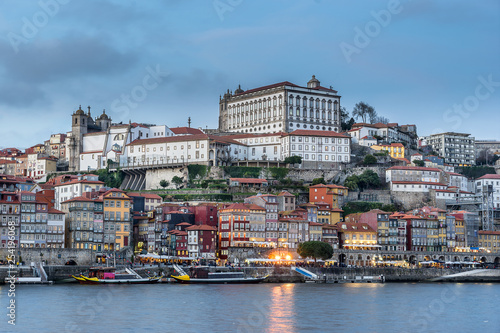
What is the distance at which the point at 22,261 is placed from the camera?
7219 cm

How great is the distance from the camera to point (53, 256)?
7344cm

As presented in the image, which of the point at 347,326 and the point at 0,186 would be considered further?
the point at 0,186

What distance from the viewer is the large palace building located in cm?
12062

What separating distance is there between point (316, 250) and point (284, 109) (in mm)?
42478

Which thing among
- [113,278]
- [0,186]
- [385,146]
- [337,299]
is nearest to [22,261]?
[113,278]

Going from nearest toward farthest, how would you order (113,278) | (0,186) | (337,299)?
1. (337,299)
2. (113,278)
3. (0,186)

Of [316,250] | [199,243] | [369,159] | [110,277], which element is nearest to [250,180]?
[369,159]

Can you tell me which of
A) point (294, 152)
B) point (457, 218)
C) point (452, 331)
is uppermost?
point (294, 152)

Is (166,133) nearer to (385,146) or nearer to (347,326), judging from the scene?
(385,146)

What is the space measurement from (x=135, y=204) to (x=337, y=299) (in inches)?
1394

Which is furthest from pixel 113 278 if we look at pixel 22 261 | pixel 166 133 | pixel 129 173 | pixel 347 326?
pixel 166 133

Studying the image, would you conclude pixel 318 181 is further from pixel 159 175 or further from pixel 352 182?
pixel 159 175

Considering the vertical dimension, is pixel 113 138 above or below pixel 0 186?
above

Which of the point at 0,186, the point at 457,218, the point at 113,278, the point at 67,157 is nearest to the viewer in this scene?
the point at 113,278
